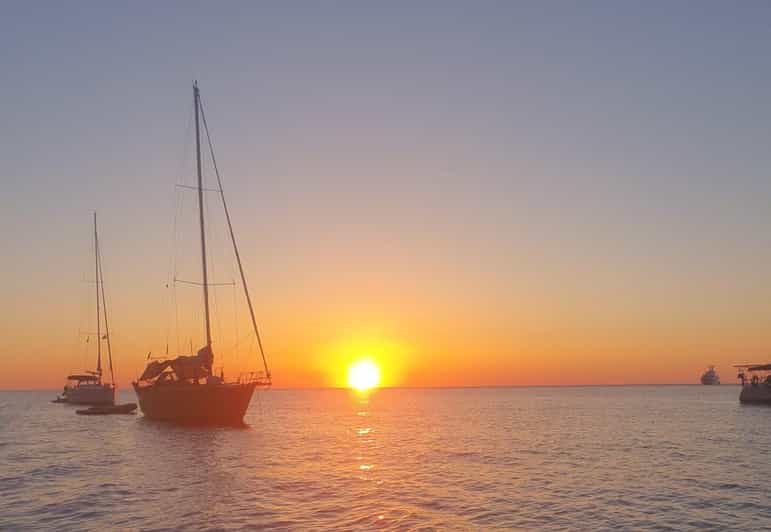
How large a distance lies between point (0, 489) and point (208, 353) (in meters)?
29.8

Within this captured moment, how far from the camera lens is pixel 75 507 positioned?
86.1 ft

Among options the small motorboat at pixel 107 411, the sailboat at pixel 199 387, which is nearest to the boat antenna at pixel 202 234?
the sailboat at pixel 199 387

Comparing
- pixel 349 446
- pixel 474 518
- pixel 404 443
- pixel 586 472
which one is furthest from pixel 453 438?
pixel 474 518

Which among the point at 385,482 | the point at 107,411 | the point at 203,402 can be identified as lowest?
the point at 107,411

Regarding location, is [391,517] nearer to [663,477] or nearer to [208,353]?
[663,477]

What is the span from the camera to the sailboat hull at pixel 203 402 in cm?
5816

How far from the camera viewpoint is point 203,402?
192ft

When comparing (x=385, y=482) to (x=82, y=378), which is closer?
(x=385, y=482)

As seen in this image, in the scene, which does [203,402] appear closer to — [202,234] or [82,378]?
[202,234]

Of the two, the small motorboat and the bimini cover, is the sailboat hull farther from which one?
the bimini cover

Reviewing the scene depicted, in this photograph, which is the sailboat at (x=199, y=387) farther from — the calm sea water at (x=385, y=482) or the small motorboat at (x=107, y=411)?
the small motorboat at (x=107, y=411)

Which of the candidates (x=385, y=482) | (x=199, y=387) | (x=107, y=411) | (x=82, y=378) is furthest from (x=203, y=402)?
(x=82, y=378)

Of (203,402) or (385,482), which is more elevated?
(203,402)

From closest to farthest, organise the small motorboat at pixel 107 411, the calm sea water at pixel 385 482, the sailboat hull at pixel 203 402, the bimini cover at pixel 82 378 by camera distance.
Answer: the calm sea water at pixel 385 482
the sailboat hull at pixel 203 402
the small motorboat at pixel 107 411
the bimini cover at pixel 82 378
